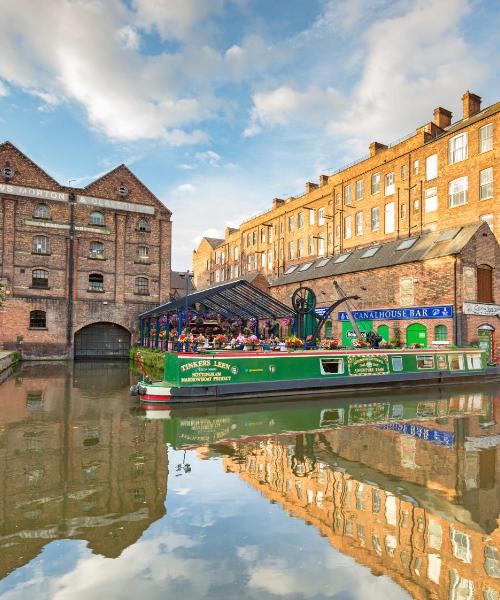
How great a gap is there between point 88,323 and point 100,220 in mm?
7222

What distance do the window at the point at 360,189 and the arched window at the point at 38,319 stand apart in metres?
24.5

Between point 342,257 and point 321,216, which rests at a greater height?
point 321,216

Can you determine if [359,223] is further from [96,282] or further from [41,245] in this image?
[41,245]

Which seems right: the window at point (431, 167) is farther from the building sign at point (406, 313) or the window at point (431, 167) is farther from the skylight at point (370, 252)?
the building sign at point (406, 313)

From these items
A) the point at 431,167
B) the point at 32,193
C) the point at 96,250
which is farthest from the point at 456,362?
the point at 32,193

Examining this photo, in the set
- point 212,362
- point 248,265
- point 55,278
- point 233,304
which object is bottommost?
point 212,362

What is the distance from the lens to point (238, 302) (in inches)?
819

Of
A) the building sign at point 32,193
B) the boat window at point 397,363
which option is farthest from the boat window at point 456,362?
the building sign at point 32,193

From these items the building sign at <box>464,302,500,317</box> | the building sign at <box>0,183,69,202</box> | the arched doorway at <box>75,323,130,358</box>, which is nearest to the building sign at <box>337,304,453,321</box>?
the building sign at <box>464,302,500,317</box>

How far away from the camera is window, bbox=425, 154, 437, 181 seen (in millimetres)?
28019

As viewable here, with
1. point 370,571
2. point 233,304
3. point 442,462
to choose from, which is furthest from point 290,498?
point 233,304

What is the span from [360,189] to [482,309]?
1589cm

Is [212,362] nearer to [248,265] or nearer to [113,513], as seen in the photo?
[113,513]

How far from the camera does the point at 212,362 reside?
13156 mm
